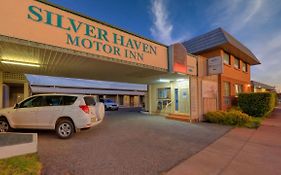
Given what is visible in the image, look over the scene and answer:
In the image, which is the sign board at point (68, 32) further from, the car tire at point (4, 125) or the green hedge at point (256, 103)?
the green hedge at point (256, 103)

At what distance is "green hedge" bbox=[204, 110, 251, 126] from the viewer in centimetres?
1041

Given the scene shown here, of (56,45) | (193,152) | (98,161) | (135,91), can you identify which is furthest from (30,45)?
(135,91)

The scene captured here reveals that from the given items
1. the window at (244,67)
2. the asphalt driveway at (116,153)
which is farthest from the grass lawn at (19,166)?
the window at (244,67)

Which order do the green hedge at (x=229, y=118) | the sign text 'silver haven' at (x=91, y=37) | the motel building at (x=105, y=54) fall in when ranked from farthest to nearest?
the green hedge at (x=229, y=118) → the sign text 'silver haven' at (x=91, y=37) → the motel building at (x=105, y=54)

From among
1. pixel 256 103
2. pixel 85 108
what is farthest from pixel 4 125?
pixel 256 103

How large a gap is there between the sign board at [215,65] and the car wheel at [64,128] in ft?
33.7

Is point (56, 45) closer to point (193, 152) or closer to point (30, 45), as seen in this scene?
point (30, 45)

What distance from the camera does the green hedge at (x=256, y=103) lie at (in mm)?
12586

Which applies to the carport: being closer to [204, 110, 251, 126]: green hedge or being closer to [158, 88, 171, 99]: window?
[204, 110, 251, 126]: green hedge

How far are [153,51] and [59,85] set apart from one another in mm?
21060

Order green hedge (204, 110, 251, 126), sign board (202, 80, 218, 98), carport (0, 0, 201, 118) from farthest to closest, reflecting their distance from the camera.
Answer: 1. sign board (202, 80, 218, 98)
2. green hedge (204, 110, 251, 126)
3. carport (0, 0, 201, 118)

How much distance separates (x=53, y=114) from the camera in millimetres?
6828

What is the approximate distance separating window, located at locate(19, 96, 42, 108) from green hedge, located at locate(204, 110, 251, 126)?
35.1ft

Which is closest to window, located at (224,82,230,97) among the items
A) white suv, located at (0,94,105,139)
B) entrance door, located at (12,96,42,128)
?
white suv, located at (0,94,105,139)
